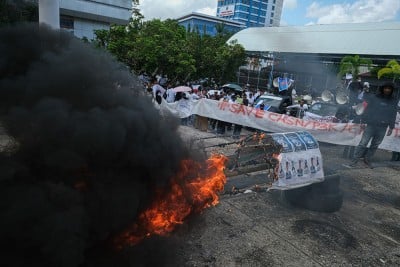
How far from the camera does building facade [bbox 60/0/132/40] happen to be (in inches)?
1043

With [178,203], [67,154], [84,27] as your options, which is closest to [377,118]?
[178,203]

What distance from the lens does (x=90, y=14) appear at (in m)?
27.6

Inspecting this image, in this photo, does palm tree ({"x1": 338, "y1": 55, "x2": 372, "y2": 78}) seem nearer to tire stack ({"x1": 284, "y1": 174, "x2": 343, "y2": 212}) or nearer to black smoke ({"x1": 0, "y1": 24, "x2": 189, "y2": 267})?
tire stack ({"x1": 284, "y1": 174, "x2": 343, "y2": 212})

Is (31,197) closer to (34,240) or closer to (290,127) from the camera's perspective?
(34,240)

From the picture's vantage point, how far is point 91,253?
10.1 ft

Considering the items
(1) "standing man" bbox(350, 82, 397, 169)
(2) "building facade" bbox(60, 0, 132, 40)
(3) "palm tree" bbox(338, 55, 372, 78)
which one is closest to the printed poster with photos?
(1) "standing man" bbox(350, 82, 397, 169)

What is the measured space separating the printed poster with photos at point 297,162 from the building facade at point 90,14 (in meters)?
25.2

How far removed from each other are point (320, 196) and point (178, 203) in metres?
3.26

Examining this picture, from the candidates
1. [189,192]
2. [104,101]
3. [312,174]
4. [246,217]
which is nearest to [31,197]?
[104,101]

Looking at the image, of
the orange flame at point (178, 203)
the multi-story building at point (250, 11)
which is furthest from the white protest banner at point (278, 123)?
the multi-story building at point (250, 11)

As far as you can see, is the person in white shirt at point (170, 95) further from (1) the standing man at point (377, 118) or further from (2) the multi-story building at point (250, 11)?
(2) the multi-story building at point (250, 11)

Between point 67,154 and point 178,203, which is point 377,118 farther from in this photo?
point 67,154

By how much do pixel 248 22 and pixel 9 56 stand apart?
10800 centimetres

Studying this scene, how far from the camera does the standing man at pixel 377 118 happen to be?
28.5 feet
